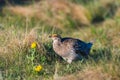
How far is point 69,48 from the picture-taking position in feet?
26.9

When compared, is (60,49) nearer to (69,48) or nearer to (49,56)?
(69,48)

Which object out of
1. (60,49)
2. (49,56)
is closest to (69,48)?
(60,49)

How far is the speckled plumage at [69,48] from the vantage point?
8172 millimetres

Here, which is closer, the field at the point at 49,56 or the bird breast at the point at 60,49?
the field at the point at 49,56

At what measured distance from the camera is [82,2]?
1438 centimetres

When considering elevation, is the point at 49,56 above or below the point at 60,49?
below

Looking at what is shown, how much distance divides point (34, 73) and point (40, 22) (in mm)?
5278

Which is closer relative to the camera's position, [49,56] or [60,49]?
[60,49]

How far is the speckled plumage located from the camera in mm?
8172

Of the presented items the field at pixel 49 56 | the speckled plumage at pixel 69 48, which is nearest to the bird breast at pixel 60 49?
the speckled plumage at pixel 69 48

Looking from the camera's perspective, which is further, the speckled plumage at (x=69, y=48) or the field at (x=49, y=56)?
the speckled plumage at (x=69, y=48)

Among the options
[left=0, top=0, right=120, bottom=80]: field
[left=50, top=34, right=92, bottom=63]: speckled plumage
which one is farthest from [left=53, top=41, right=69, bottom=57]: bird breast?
[left=0, top=0, right=120, bottom=80]: field

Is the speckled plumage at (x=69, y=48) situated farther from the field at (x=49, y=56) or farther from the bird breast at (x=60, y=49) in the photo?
→ the field at (x=49, y=56)

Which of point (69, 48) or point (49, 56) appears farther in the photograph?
point (49, 56)
